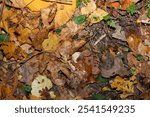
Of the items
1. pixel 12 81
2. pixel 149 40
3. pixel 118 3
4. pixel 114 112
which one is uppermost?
pixel 118 3

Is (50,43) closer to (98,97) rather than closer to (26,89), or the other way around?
(26,89)

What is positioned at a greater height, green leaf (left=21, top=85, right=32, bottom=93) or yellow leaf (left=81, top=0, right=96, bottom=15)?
yellow leaf (left=81, top=0, right=96, bottom=15)

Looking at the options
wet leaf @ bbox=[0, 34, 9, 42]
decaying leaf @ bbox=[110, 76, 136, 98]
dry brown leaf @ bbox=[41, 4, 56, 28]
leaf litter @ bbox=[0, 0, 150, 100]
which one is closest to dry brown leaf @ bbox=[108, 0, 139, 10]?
leaf litter @ bbox=[0, 0, 150, 100]

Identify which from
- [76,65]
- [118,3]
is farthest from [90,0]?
[76,65]

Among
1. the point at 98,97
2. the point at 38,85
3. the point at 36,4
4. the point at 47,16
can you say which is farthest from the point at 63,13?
the point at 98,97

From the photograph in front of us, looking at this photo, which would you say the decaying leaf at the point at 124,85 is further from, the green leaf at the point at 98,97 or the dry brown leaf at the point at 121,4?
the dry brown leaf at the point at 121,4

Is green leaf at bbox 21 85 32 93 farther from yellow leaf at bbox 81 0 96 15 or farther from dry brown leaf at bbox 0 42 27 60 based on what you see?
yellow leaf at bbox 81 0 96 15

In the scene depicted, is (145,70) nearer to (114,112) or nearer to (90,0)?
(114,112)
